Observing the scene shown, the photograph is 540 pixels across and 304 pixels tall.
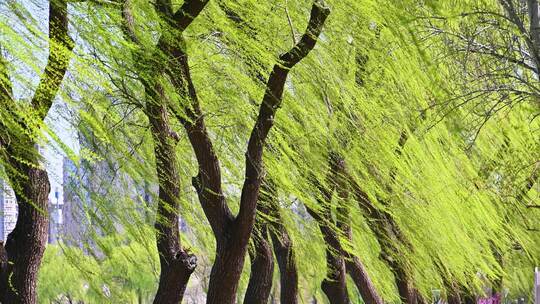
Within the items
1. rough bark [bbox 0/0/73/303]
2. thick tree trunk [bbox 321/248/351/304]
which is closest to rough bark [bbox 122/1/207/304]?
rough bark [bbox 0/0/73/303]

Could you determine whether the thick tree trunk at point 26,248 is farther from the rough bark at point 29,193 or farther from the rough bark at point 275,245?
the rough bark at point 275,245

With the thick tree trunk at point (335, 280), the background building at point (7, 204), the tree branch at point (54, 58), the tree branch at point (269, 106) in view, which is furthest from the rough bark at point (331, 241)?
the tree branch at point (54, 58)

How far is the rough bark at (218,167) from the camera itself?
25.0 ft

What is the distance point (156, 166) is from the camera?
25.6ft

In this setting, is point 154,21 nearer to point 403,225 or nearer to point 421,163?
point 421,163

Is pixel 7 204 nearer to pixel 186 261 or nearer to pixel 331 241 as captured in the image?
pixel 186 261

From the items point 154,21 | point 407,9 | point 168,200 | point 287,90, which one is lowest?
point 168,200

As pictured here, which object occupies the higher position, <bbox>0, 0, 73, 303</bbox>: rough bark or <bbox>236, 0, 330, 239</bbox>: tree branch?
<bbox>236, 0, 330, 239</bbox>: tree branch

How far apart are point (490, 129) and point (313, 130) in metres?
3.00

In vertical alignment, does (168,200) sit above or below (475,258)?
below

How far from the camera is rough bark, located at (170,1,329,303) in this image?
25.0ft

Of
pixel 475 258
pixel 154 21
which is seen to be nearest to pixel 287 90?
pixel 154 21

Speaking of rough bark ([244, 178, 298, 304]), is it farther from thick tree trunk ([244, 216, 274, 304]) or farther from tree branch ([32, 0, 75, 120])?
tree branch ([32, 0, 75, 120])

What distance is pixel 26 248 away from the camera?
7230 millimetres
